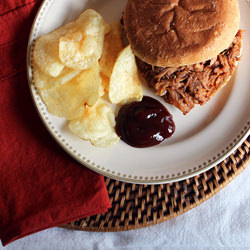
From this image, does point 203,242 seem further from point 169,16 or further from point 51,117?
point 169,16

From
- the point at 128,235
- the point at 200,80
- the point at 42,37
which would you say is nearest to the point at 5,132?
the point at 42,37

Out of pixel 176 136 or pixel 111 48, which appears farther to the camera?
pixel 176 136

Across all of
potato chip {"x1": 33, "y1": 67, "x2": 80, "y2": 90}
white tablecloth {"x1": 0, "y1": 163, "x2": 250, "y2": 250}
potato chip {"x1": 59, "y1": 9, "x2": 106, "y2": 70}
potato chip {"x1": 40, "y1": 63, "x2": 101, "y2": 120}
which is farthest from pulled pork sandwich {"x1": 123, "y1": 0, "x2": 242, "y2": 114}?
white tablecloth {"x1": 0, "y1": 163, "x2": 250, "y2": 250}

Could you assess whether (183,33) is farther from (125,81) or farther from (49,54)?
(49,54)

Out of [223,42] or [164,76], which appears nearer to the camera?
[223,42]

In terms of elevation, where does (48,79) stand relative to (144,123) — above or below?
above

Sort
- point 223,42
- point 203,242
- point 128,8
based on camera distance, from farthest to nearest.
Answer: point 203,242 < point 128,8 < point 223,42

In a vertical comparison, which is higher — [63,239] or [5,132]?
[5,132]

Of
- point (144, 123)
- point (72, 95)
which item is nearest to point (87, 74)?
point (72, 95)
